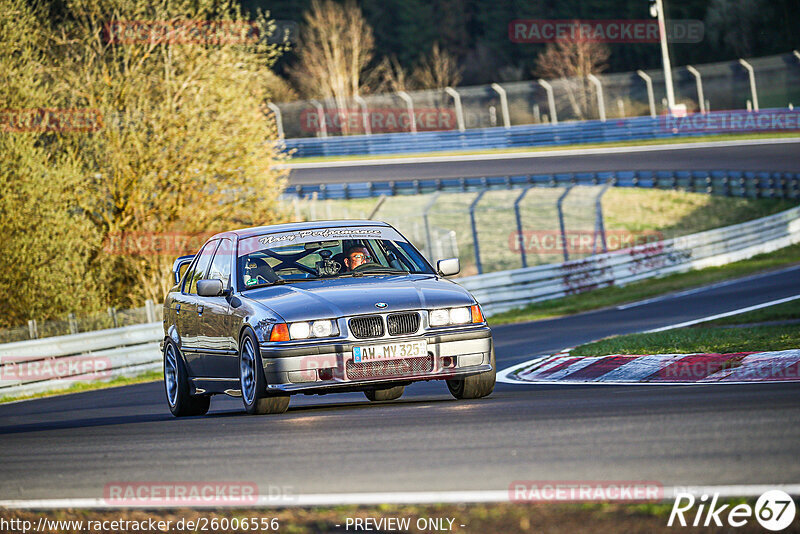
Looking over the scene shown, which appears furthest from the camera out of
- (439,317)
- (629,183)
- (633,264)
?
(629,183)

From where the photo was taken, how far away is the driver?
10.3 metres

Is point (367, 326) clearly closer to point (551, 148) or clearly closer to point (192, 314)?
point (192, 314)

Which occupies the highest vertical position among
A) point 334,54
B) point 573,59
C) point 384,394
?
point 334,54

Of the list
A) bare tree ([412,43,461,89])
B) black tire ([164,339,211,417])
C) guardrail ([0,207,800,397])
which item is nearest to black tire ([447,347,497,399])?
black tire ([164,339,211,417])

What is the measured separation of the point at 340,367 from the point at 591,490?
3.85 meters

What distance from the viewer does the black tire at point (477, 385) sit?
9594 millimetres

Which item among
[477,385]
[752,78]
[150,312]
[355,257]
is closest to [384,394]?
[355,257]

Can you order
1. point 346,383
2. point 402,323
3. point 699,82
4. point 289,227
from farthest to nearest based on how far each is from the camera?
point 699,82
point 289,227
point 402,323
point 346,383

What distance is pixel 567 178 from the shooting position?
3731cm

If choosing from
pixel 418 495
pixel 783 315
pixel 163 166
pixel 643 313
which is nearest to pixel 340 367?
pixel 418 495

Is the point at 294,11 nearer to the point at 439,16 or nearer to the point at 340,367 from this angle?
the point at 439,16

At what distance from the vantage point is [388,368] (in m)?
8.95

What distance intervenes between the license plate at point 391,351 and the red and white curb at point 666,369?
Result: 8.59 feet

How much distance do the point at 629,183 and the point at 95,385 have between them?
22.4m
